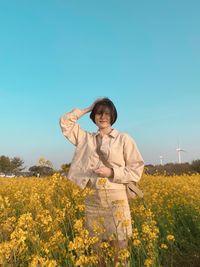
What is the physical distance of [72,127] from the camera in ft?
10.5

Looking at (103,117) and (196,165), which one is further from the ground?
(196,165)

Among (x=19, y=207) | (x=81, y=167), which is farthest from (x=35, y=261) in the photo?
(x=19, y=207)

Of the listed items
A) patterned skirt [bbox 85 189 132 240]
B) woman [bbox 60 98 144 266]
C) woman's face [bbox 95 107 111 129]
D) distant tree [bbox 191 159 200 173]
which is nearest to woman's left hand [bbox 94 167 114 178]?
woman [bbox 60 98 144 266]

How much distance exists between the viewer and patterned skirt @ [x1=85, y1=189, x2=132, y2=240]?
2.91 metres

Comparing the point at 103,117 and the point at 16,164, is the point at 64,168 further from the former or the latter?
the point at 16,164

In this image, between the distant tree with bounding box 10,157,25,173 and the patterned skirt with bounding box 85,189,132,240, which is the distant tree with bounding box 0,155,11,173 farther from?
the patterned skirt with bounding box 85,189,132,240

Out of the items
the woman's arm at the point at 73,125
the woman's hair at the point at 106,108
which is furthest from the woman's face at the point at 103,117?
the woman's arm at the point at 73,125

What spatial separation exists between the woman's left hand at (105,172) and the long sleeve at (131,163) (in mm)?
75

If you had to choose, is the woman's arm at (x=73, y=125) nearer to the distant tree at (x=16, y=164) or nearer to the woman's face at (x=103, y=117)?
the woman's face at (x=103, y=117)

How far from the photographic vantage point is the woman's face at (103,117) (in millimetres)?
3153

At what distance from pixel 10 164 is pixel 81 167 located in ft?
123

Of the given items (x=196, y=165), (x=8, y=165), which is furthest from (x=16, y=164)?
(x=196, y=165)

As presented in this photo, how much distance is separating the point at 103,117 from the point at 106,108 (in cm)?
8

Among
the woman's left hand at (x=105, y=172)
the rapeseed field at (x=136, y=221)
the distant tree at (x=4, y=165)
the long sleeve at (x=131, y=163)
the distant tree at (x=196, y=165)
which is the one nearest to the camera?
the woman's left hand at (x=105, y=172)
